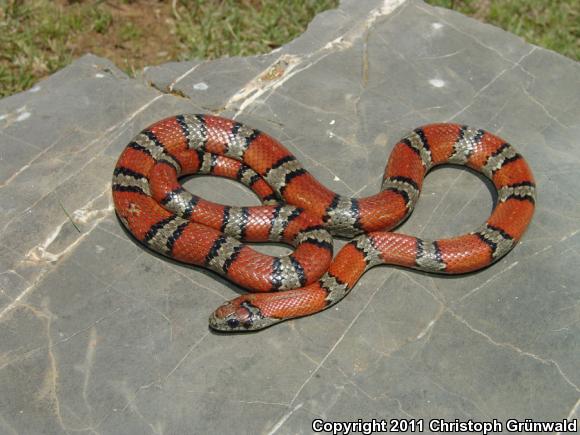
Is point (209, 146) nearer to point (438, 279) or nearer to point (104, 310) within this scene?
point (104, 310)

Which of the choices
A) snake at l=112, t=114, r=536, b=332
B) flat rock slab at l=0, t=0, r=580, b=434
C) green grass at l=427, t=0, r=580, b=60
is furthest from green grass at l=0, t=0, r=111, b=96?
green grass at l=427, t=0, r=580, b=60

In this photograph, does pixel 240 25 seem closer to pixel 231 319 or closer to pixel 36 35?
pixel 36 35

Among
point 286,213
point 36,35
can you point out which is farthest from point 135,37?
point 286,213

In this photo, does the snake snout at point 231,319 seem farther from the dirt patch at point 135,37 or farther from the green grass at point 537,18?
the green grass at point 537,18

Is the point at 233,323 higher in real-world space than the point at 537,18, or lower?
lower

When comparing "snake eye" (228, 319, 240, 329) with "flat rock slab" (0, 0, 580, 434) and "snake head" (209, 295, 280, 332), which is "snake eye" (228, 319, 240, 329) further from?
"flat rock slab" (0, 0, 580, 434)

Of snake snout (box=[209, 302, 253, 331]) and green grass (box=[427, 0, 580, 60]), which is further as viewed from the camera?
green grass (box=[427, 0, 580, 60])
